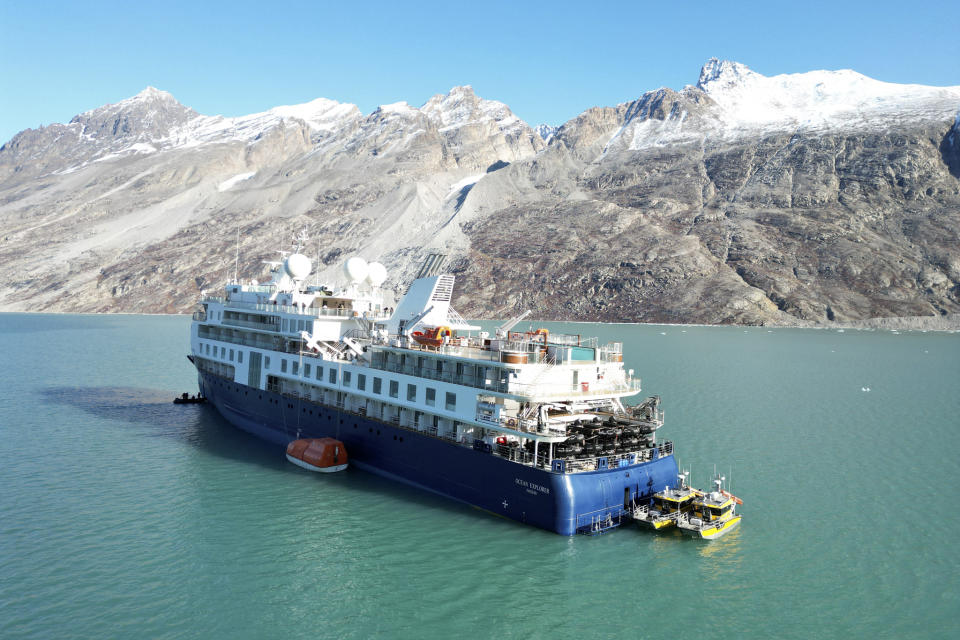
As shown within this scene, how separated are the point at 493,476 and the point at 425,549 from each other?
406cm

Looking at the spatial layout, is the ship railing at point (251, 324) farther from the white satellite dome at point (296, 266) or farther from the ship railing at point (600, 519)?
the ship railing at point (600, 519)

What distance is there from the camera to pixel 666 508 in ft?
83.5

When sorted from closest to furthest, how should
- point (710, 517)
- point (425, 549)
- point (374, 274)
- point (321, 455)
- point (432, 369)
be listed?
point (425, 549) → point (710, 517) → point (432, 369) → point (321, 455) → point (374, 274)

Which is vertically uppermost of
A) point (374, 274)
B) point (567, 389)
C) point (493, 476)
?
point (374, 274)

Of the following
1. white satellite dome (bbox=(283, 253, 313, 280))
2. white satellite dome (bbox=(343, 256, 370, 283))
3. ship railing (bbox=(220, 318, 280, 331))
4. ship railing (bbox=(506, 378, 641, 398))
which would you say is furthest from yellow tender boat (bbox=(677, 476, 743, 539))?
white satellite dome (bbox=(283, 253, 313, 280))

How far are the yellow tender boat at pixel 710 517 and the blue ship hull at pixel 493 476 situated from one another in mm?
1666

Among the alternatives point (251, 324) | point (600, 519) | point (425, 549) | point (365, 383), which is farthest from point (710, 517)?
point (251, 324)

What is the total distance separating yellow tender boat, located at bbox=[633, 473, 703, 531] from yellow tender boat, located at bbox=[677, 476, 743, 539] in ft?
0.76

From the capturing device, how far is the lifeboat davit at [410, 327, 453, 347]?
29.3m

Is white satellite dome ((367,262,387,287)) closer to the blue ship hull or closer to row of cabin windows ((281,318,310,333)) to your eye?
row of cabin windows ((281,318,310,333))

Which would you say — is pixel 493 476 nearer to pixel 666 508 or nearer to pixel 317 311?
pixel 666 508

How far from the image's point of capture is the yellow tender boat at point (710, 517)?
24453 mm

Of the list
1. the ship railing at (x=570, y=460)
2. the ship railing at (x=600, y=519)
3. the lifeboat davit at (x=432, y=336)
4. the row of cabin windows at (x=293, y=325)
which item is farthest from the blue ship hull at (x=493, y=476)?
the row of cabin windows at (x=293, y=325)

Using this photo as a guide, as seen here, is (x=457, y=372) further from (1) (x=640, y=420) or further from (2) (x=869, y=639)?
(2) (x=869, y=639)
